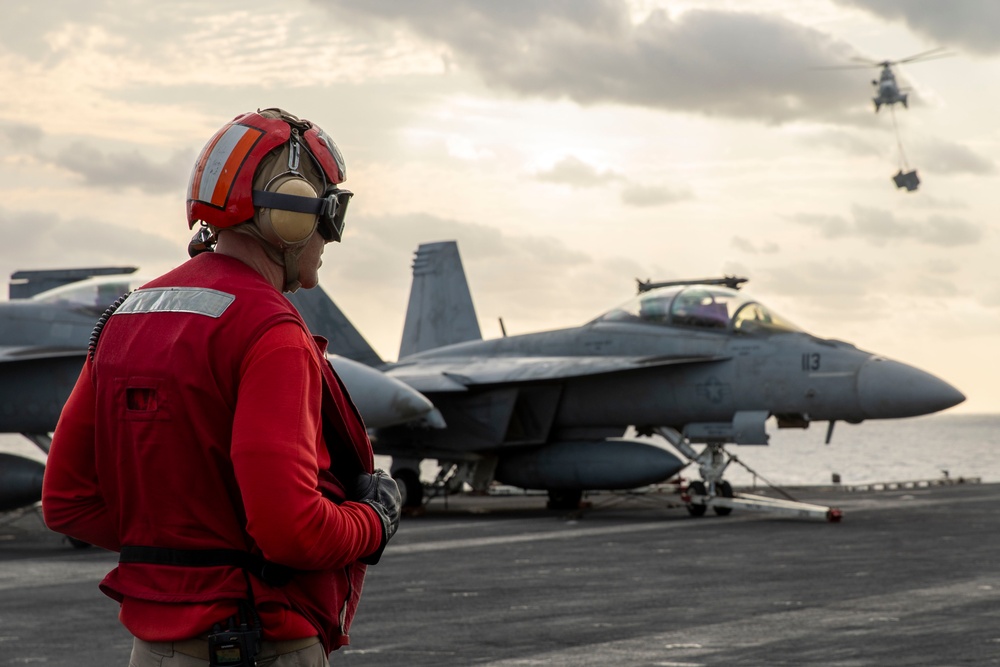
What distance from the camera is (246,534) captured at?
2.42 meters

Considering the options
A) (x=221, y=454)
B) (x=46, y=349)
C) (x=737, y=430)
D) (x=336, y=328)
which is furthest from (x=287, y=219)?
(x=336, y=328)

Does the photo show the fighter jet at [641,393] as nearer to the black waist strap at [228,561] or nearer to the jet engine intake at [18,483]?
the jet engine intake at [18,483]

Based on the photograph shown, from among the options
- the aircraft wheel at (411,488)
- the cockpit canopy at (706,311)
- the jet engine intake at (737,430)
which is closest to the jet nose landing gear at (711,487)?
the jet engine intake at (737,430)

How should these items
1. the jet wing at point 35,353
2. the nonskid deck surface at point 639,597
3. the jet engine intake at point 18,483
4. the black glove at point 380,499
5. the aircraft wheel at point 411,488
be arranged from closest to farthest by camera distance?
the black glove at point 380,499 < the nonskid deck surface at point 639,597 < the jet engine intake at point 18,483 < the jet wing at point 35,353 < the aircraft wheel at point 411,488

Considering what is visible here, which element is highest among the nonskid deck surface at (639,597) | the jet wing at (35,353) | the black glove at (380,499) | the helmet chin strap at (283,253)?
the jet wing at (35,353)

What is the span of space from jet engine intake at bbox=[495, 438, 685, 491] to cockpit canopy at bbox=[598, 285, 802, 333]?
6.48 feet

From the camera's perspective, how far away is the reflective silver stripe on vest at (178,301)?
2387mm

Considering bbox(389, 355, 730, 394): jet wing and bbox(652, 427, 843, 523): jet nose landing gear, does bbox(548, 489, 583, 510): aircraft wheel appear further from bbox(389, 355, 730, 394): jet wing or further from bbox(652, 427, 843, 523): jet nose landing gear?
bbox(652, 427, 843, 523): jet nose landing gear

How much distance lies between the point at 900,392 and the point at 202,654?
15728 millimetres

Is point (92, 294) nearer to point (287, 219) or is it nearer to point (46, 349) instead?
point (46, 349)

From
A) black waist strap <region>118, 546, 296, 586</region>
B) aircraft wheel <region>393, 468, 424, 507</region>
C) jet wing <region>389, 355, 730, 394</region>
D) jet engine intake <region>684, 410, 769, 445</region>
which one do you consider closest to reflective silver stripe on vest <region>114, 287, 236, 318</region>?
black waist strap <region>118, 546, 296, 586</region>

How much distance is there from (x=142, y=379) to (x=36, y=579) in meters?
10.2

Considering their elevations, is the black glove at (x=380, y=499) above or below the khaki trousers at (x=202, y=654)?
above

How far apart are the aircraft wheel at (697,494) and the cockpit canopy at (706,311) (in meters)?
2.31
